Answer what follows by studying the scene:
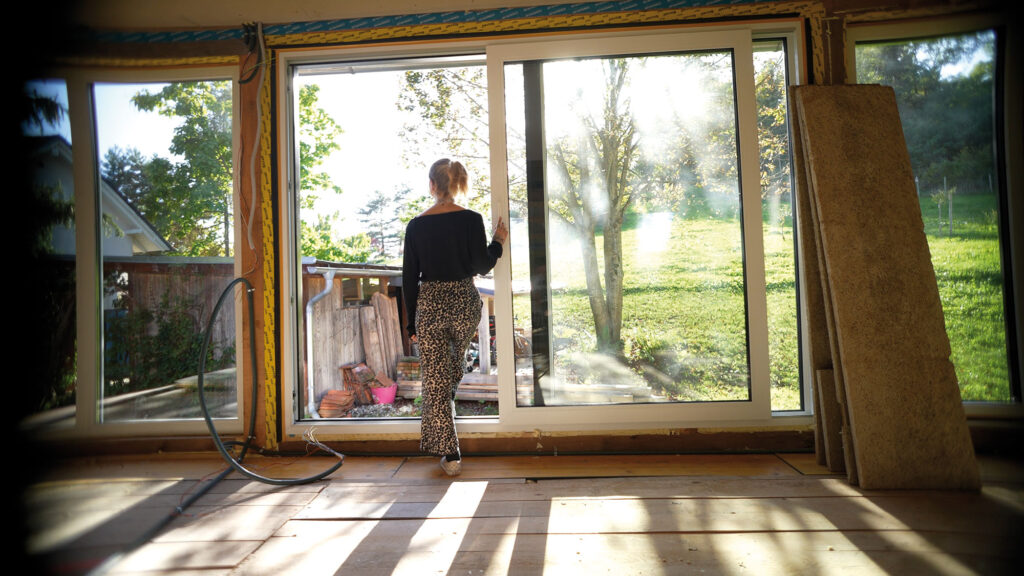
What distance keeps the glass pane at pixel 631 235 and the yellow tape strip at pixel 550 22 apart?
0.21 metres

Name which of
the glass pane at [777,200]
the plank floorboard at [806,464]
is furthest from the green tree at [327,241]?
the plank floorboard at [806,464]

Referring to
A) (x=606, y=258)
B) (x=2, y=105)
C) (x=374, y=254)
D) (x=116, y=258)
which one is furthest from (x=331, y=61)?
(x=374, y=254)

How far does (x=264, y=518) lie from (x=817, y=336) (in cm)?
269

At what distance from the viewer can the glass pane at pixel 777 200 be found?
2.81 metres

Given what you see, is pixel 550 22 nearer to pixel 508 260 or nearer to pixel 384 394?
pixel 508 260

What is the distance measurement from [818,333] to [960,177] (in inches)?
41.4

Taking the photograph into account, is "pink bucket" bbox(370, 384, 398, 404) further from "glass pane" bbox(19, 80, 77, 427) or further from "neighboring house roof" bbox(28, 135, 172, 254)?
"glass pane" bbox(19, 80, 77, 427)

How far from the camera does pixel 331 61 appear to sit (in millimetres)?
2979

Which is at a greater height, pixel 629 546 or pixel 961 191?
pixel 961 191

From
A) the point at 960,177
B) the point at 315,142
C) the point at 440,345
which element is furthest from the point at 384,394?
the point at 960,177

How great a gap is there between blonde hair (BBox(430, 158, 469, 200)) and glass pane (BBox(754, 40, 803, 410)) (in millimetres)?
1688

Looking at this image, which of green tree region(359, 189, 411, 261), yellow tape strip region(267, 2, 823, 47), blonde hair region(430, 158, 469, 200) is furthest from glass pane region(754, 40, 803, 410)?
green tree region(359, 189, 411, 261)

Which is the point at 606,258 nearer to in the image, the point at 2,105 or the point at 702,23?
the point at 702,23

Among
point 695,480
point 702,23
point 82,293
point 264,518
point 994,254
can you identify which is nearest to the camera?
point 82,293
